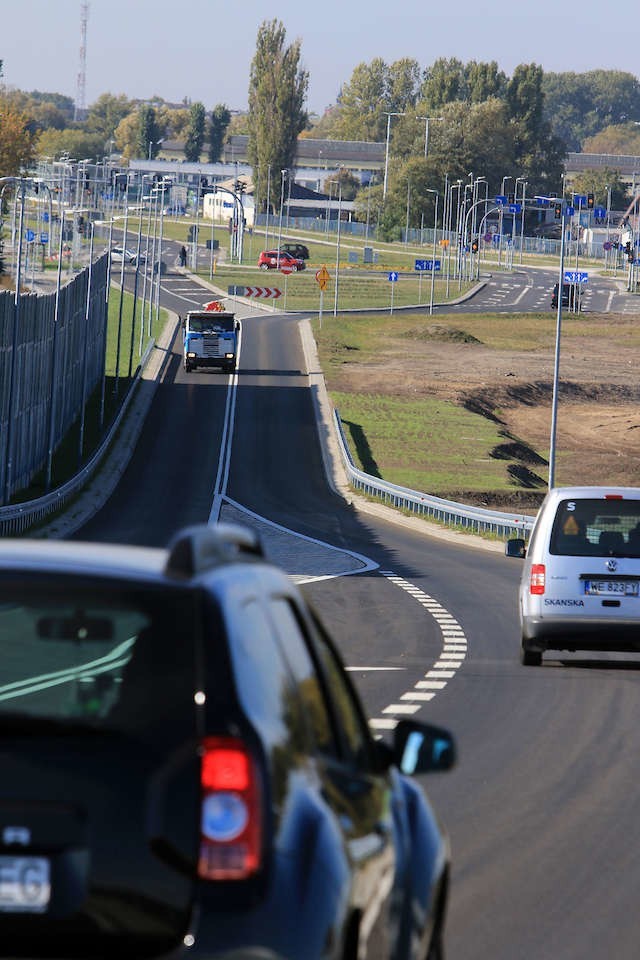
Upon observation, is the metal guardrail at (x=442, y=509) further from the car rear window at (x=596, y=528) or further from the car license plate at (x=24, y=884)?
the car license plate at (x=24, y=884)

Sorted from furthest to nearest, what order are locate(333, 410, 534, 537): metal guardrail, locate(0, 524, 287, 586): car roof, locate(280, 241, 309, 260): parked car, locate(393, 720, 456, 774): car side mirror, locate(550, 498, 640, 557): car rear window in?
locate(280, 241, 309, 260): parked car
locate(333, 410, 534, 537): metal guardrail
locate(550, 498, 640, 557): car rear window
locate(393, 720, 456, 774): car side mirror
locate(0, 524, 287, 586): car roof

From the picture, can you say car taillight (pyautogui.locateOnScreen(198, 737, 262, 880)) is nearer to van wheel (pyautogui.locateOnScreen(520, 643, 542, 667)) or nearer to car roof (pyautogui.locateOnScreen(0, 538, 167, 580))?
car roof (pyautogui.locateOnScreen(0, 538, 167, 580))

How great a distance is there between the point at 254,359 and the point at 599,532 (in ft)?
267

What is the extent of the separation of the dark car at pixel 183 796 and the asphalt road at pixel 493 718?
3.84 metres

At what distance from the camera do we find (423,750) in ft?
18.9

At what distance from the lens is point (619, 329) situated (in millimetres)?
131625

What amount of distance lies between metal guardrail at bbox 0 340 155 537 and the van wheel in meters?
20.8

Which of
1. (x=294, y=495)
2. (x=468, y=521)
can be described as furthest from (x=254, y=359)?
(x=468, y=521)

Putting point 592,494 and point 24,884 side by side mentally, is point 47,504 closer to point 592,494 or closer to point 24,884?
point 592,494

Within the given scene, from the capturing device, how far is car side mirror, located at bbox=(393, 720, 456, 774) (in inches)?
226

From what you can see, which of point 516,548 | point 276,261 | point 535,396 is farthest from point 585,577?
point 276,261

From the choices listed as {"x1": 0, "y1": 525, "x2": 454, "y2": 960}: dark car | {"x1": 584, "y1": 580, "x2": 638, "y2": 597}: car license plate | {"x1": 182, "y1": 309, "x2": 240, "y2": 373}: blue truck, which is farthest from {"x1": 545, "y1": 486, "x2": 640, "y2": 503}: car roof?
{"x1": 182, "y1": 309, "x2": 240, "y2": 373}: blue truck

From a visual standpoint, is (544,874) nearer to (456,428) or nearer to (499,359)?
(456,428)

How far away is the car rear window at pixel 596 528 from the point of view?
19.8 meters
